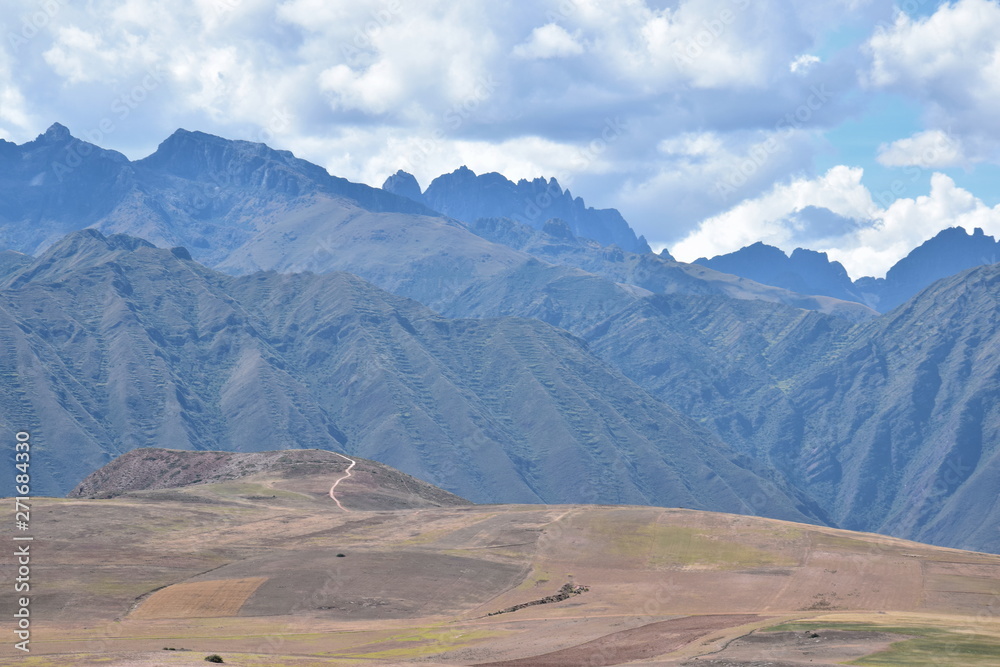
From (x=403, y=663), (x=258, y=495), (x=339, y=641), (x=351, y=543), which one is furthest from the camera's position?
(x=258, y=495)

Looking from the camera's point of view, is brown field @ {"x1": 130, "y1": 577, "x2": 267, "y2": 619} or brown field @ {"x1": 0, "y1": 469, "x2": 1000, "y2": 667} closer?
brown field @ {"x1": 0, "y1": 469, "x2": 1000, "y2": 667}

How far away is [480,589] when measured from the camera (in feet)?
369

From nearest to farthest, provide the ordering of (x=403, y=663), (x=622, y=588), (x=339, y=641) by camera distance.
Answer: (x=403, y=663) < (x=339, y=641) < (x=622, y=588)

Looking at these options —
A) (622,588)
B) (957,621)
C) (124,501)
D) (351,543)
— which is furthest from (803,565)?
(124,501)

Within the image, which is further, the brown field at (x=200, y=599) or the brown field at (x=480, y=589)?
the brown field at (x=200, y=599)

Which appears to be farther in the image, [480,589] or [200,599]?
[480,589]

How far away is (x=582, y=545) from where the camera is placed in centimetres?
13425

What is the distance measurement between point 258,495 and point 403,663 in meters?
101

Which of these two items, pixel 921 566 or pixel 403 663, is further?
pixel 921 566

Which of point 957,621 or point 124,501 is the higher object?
point 124,501

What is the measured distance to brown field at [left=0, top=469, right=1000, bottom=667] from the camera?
265 feet

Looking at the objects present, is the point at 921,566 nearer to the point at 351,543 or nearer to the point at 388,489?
the point at 351,543

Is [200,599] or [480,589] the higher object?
[200,599]

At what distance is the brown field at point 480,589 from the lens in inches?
3177
